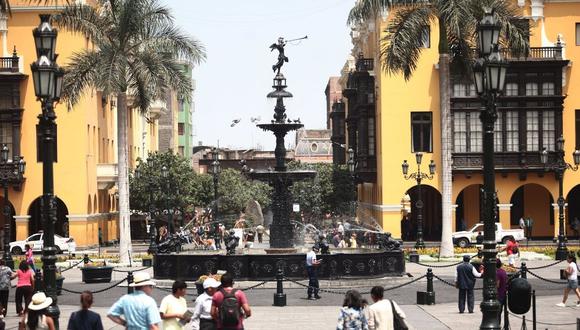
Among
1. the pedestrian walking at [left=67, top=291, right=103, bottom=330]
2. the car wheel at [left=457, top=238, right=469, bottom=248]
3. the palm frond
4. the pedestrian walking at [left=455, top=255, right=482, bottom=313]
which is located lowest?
the car wheel at [left=457, top=238, right=469, bottom=248]

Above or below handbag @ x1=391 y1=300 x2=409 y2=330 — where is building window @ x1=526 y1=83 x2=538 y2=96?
above

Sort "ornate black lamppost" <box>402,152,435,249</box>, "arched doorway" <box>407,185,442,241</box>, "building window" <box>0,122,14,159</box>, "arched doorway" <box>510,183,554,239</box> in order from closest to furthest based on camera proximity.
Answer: "ornate black lamppost" <box>402,152,435,249</box>
"building window" <box>0,122,14,159</box>
"arched doorway" <box>510,183,554,239</box>
"arched doorway" <box>407,185,442,241</box>

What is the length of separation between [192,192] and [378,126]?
16.2 meters

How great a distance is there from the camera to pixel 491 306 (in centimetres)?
1897

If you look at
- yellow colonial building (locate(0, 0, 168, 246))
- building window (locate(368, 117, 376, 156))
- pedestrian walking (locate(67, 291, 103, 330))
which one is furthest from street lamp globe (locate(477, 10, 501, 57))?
building window (locate(368, 117, 376, 156))

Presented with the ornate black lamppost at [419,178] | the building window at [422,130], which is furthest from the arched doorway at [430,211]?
the ornate black lamppost at [419,178]

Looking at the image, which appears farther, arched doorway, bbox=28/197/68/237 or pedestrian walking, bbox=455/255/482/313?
arched doorway, bbox=28/197/68/237

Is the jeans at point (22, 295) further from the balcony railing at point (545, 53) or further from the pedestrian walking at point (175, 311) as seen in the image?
the balcony railing at point (545, 53)

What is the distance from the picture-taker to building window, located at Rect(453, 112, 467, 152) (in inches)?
2447

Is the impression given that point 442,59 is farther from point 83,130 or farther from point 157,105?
point 157,105

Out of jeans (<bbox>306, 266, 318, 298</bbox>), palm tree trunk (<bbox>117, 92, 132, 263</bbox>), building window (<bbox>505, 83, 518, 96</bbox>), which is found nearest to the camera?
jeans (<bbox>306, 266, 318, 298</bbox>)

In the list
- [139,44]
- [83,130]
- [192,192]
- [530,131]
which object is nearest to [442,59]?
[139,44]

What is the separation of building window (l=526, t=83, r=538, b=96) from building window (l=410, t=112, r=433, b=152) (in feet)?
16.9

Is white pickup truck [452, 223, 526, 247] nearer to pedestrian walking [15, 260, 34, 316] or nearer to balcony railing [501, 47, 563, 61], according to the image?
balcony railing [501, 47, 563, 61]
